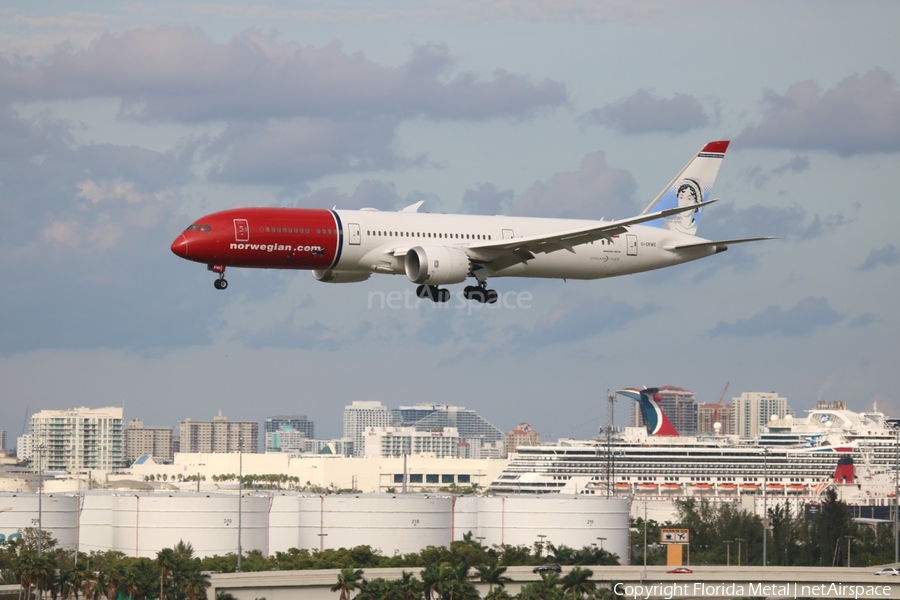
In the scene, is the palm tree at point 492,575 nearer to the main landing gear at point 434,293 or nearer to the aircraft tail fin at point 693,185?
the main landing gear at point 434,293

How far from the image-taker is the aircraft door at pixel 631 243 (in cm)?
7194

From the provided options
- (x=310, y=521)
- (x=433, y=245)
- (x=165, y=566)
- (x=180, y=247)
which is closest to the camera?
(x=180, y=247)

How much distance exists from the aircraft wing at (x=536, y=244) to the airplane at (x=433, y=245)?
5 cm

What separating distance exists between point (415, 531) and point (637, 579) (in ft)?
149

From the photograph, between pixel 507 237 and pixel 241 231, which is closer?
pixel 241 231

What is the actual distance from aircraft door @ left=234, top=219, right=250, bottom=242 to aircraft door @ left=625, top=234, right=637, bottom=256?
21394 mm

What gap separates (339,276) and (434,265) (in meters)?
4.92

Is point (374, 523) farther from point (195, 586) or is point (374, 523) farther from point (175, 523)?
point (195, 586)

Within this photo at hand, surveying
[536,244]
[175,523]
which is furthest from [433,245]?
[175,523]

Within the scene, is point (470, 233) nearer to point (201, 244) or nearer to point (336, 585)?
point (201, 244)

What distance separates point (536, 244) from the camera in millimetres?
65062

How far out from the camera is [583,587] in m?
81.4

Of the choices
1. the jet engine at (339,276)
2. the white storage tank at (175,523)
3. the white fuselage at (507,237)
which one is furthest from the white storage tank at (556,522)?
the jet engine at (339,276)

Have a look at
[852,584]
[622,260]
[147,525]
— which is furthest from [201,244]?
[147,525]
